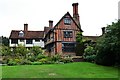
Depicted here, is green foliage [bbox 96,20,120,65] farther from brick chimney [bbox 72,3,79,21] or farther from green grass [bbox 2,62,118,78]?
brick chimney [bbox 72,3,79,21]

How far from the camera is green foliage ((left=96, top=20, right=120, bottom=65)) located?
1069 inches

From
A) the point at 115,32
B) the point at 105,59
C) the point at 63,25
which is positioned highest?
the point at 63,25

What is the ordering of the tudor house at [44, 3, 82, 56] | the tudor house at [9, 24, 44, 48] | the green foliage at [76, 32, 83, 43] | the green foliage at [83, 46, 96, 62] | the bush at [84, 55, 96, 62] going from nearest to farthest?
the bush at [84, 55, 96, 62] → the green foliage at [83, 46, 96, 62] → the green foliage at [76, 32, 83, 43] → the tudor house at [44, 3, 82, 56] → the tudor house at [9, 24, 44, 48]

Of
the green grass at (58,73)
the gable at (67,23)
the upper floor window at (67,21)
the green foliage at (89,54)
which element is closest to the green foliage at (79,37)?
the gable at (67,23)

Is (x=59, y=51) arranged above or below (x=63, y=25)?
below

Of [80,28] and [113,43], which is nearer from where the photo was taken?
[113,43]

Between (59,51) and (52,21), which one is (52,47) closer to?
(59,51)

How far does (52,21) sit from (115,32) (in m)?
34.6

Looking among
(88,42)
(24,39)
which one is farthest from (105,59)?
(24,39)

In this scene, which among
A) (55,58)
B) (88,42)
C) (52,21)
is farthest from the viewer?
(52,21)

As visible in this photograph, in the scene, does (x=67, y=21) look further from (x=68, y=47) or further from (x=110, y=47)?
(x=110, y=47)

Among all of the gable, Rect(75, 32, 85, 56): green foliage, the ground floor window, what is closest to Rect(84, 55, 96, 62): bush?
Rect(75, 32, 85, 56): green foliage

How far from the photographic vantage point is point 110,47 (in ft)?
95.1

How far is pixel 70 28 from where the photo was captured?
4950 cm
